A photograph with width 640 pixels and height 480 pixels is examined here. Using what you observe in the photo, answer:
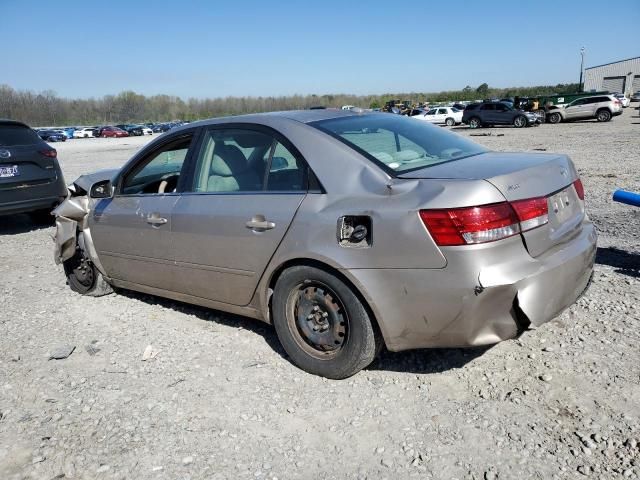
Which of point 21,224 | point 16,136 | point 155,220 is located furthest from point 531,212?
point 21,224

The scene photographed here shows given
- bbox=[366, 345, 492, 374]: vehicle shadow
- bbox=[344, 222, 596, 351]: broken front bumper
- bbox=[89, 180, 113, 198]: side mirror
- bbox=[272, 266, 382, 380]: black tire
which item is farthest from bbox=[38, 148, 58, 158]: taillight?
bbox=[344, 222, 596, 351]: broken front bumper

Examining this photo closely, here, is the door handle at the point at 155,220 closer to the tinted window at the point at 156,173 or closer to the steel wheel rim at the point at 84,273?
the tinted window at the point at 156,173

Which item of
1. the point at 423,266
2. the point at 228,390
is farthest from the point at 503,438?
the point at 228,390

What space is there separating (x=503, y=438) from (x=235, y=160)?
248 cm

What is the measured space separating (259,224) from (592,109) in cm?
3448

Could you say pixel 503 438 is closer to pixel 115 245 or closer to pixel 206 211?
pixel 206 211

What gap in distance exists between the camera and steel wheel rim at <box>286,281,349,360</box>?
3.17 meters

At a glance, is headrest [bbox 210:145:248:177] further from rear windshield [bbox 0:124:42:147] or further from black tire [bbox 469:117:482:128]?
black tire [bbox 469:117:482:128]

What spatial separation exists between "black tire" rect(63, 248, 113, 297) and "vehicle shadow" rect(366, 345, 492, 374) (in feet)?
9.65

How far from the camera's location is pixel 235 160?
3807mm

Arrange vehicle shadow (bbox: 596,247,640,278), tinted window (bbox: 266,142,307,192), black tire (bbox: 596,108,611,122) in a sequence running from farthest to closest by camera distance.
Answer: black tire (bbox: 596,108,611,122), vehicle shadow (bbox: 596,247,640,278), tinted window (bbox: 266,142,307,192)

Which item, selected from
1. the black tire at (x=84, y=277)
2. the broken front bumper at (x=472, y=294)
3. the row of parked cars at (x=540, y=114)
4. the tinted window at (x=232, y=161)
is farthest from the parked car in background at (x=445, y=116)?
the broken front bumper at (x=472, y=294)

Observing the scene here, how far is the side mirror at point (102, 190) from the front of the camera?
453 cm

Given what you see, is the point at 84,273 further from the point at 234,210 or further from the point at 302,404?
the point at 302,404
